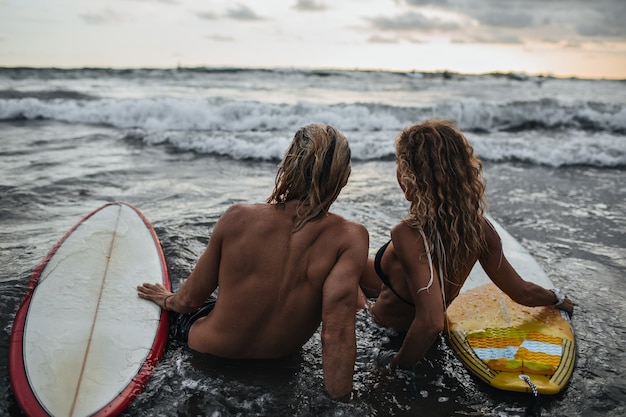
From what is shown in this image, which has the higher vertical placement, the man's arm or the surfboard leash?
the man's arm

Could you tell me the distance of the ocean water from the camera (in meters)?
2.61

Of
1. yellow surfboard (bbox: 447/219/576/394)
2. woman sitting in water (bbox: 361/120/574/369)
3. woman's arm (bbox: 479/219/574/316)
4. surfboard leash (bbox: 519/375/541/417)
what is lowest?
surfboard leash (bbox: 519/375/541/417)

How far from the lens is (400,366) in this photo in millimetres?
2801

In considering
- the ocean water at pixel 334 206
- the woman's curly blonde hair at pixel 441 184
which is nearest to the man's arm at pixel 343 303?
the ocean water at pixel 334 206

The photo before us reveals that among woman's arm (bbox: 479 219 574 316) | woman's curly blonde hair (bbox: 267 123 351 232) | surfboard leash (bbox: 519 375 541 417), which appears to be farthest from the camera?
woman's arm (bbox: 479 219 574 316)

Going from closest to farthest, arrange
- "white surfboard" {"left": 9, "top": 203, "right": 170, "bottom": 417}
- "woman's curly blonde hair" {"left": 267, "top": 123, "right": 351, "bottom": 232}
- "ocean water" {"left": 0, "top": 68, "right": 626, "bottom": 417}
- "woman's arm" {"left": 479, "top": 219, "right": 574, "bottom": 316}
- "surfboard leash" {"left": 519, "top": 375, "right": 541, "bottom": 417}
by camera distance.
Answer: "woman's curly blonde hair" {"left": 267, "top": 123, "right": 351, "bottom": 232}, "white surfboard" {"left": 9, "top": 203, "right": 170, "bottom": 417}, "surfboard leash" {"left": 519, "top": 375, "right": 541, "bottom": 417}, "ocean water" {"left": 0, "top": 68, "right": 626, "bottom": 417}, "woman's arm" {"left": 479, "top": 219, "right": 574, "bottom": 316}

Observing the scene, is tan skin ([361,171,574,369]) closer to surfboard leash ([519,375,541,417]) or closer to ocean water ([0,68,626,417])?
ocean water ([0,68,626,417])

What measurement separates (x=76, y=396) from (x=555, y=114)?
14754mm

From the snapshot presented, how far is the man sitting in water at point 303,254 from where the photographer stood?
2234 millimetres

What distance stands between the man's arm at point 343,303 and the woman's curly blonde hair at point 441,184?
0.42 meters

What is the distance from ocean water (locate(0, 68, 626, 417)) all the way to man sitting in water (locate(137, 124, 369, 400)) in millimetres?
456

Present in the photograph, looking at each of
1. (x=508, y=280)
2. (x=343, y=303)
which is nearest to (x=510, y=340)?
(x=508, y=280)

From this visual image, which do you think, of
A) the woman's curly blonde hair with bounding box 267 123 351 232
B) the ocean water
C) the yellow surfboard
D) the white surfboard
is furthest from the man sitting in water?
the yellow surfboard

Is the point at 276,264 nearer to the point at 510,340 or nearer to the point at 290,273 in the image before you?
the point at 290,273
